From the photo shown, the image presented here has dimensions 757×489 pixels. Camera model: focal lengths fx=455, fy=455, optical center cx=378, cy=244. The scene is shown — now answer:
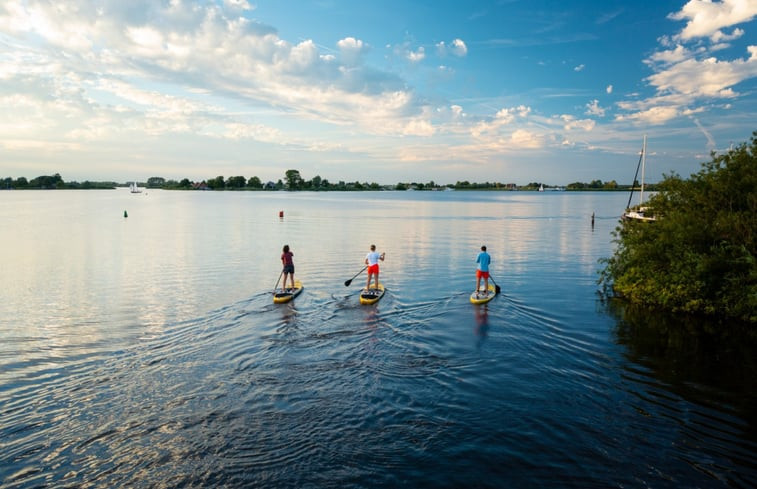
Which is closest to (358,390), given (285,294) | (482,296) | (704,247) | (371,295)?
(371,295)

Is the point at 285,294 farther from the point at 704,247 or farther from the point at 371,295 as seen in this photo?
the point at 704,247

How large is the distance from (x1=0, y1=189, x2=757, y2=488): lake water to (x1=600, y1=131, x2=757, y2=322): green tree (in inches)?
92.8

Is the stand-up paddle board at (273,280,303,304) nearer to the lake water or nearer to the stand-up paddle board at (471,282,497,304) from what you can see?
the lake water

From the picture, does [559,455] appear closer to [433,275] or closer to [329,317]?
[329,317]

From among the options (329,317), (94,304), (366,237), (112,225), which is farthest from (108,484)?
(112,225)

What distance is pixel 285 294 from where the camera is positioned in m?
23.7

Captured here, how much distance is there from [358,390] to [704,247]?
1855 cm

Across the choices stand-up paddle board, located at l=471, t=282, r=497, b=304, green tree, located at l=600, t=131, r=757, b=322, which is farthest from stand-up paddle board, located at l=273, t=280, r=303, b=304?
green tree, located at l=600, t=131, r=757, b=322

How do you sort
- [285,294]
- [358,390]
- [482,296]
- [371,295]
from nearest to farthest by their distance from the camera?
[358,390], [371,295], [285,294], [482,296]

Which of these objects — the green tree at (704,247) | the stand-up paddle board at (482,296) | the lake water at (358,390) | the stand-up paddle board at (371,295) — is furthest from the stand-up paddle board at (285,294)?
the green tree at (704,247)

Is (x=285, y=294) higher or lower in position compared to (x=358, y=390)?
higher

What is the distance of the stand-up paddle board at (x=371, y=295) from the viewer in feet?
75.4

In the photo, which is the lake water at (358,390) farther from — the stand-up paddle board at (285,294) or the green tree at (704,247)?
the green tree at (704,247)

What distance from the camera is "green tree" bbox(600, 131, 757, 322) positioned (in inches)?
790
